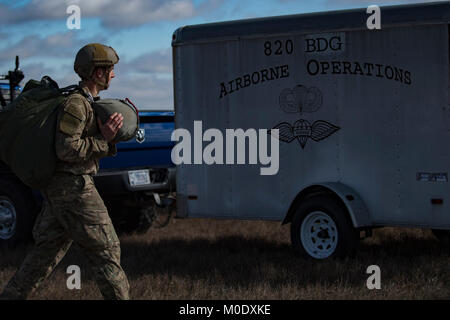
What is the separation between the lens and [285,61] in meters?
8.45

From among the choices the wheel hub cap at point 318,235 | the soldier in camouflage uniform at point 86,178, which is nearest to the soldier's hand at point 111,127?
the soldier in camouflage uniform at point 86,178

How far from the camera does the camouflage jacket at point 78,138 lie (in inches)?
195

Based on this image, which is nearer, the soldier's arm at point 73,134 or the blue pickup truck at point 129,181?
the soldier's arm at point 73,134

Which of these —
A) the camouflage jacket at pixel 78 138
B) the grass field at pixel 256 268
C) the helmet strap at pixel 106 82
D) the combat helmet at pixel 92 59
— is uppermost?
the combat helmet at pixel 92 59

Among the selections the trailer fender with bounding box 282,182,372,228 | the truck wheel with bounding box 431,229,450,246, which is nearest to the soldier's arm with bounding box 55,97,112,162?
the trailer fender with bounding box 282,182,372,228

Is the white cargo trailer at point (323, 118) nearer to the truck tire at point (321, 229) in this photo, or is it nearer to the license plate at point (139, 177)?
the truck tire at point (321, 229)

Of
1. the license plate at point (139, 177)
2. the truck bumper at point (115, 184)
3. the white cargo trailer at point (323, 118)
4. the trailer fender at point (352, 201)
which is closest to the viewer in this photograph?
Result: the white cargo trailer at point (323, 118)

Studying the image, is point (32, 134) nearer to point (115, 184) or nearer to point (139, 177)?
point (115, 184)

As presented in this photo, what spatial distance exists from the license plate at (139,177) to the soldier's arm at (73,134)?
4329mm

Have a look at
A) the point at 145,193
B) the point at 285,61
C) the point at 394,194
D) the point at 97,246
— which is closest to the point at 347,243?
the point at 394,194

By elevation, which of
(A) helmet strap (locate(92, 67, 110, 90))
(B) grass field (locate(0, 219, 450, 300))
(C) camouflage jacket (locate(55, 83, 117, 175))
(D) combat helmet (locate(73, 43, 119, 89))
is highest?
(D) combat helmet (locate(73, 43, 119, 89))

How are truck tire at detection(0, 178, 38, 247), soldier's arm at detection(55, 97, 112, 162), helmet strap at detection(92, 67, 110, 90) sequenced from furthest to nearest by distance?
1. truck tire at detection(0, 178, 38, 247)
2. helmet strap at detection(92, 67, 110, 90)
3. soldier's arm at detection(55, 97, 112, 162)

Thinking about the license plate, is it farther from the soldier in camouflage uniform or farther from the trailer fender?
the soldier in camouflage uniform

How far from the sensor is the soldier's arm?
495 centimetres
